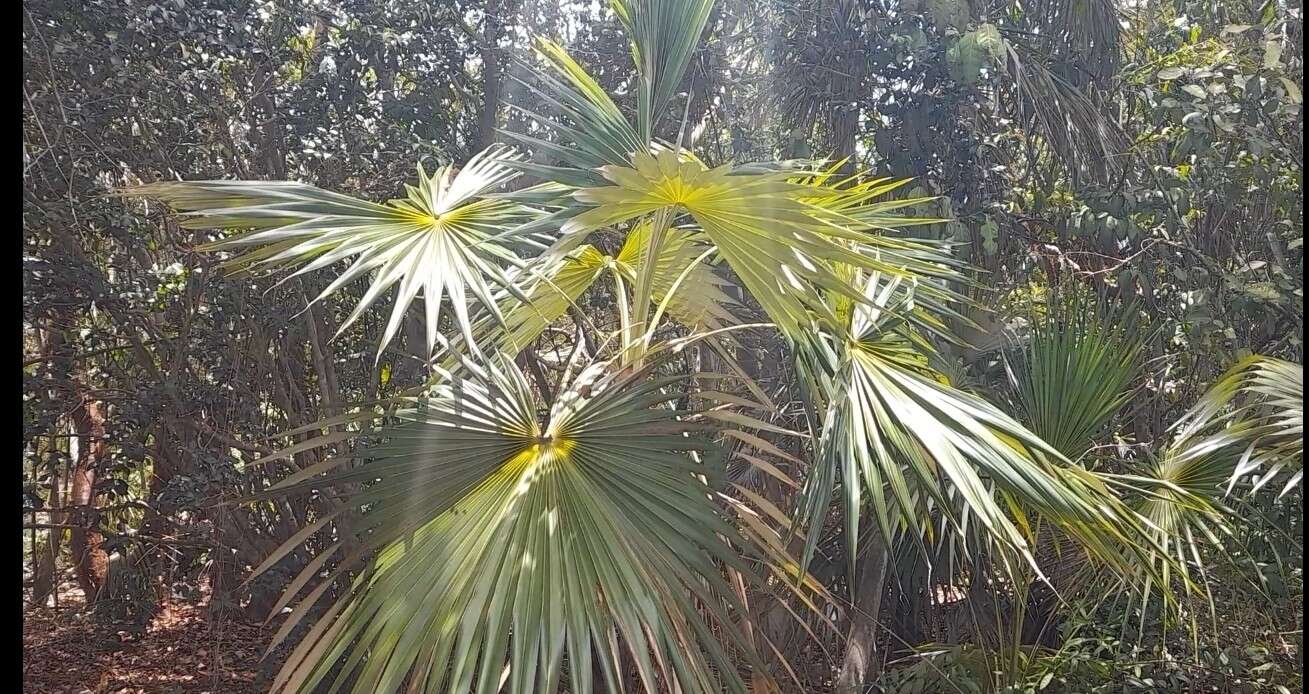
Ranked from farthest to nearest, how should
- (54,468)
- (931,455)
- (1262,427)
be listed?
(54,468) < (1262,427) < (931,455)

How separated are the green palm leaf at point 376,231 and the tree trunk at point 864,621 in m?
1.29

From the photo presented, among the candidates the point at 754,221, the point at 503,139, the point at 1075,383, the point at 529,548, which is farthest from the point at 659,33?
the point at 503,139

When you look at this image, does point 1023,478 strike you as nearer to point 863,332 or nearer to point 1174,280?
point 863,332

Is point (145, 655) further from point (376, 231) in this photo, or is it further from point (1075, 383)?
point (1075, 383)

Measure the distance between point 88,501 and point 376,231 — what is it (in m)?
2.21

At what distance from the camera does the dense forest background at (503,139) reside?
7.59ft

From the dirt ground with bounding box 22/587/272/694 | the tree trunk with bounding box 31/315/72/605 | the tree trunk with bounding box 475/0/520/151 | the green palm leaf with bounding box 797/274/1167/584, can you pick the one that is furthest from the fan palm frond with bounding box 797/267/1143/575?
the tree trunk with bounding box 31/315/72/605

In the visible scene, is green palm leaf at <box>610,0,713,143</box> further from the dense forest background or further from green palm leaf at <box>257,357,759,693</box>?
the dense forest background

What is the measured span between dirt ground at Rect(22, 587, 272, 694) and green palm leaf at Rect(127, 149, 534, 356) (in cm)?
166

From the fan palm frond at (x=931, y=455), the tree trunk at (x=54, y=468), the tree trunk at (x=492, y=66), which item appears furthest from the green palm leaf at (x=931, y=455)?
the tree trunk at (x=54, y=468)

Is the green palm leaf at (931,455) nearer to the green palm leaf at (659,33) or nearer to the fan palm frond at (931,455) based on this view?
the fan palm frond at (931,455)

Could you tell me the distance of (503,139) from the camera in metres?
2.97

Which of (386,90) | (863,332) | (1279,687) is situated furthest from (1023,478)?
(386,90)

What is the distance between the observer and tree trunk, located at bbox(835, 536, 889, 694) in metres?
2.15
